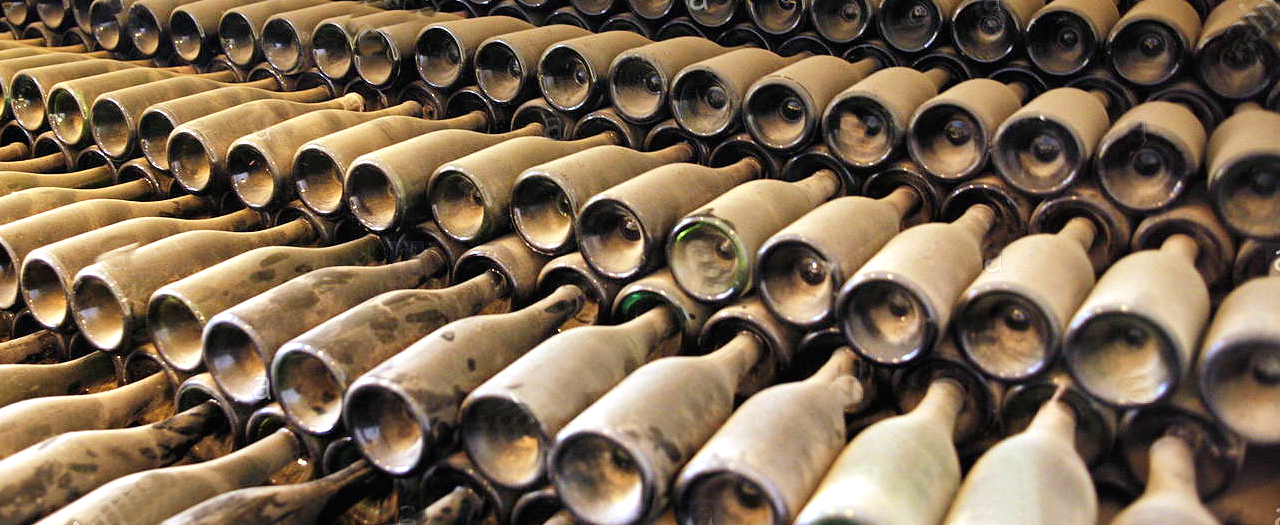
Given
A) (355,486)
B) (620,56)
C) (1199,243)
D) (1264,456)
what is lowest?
(355,486)

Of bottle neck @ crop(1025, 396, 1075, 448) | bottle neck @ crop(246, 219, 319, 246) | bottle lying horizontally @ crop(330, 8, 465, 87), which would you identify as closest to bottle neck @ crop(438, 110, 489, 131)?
bottle lying horizontally @ crop(330, 8, 465, 87)

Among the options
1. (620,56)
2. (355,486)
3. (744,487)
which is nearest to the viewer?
(744,487)

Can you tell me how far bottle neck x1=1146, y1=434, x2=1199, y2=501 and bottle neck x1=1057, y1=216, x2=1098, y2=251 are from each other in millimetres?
236

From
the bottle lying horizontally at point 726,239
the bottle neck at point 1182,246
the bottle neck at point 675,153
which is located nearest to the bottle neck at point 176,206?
the bottle neck at point 675,153

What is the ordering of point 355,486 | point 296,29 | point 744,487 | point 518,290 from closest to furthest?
1. point 744,487
2. point 355,486
3. point 518,290
4. point 296,29

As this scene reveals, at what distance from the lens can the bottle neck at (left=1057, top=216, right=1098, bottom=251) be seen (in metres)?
1.03

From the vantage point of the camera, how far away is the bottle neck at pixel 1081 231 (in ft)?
3.39

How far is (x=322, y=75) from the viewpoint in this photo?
156cm

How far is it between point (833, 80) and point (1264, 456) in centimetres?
61

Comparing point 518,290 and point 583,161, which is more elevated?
point 583,161

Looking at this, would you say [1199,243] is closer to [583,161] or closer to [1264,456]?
[1264,456]

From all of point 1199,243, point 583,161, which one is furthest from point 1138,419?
point 583,161

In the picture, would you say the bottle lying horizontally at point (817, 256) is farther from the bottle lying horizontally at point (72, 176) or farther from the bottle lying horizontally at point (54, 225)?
the bottle lying horizontally at point (72, 176)

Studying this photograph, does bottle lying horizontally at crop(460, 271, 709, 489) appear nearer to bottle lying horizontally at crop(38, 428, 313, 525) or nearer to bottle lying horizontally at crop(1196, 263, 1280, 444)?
bottle lying horizontally at crop(38, 428, 313, 525)
